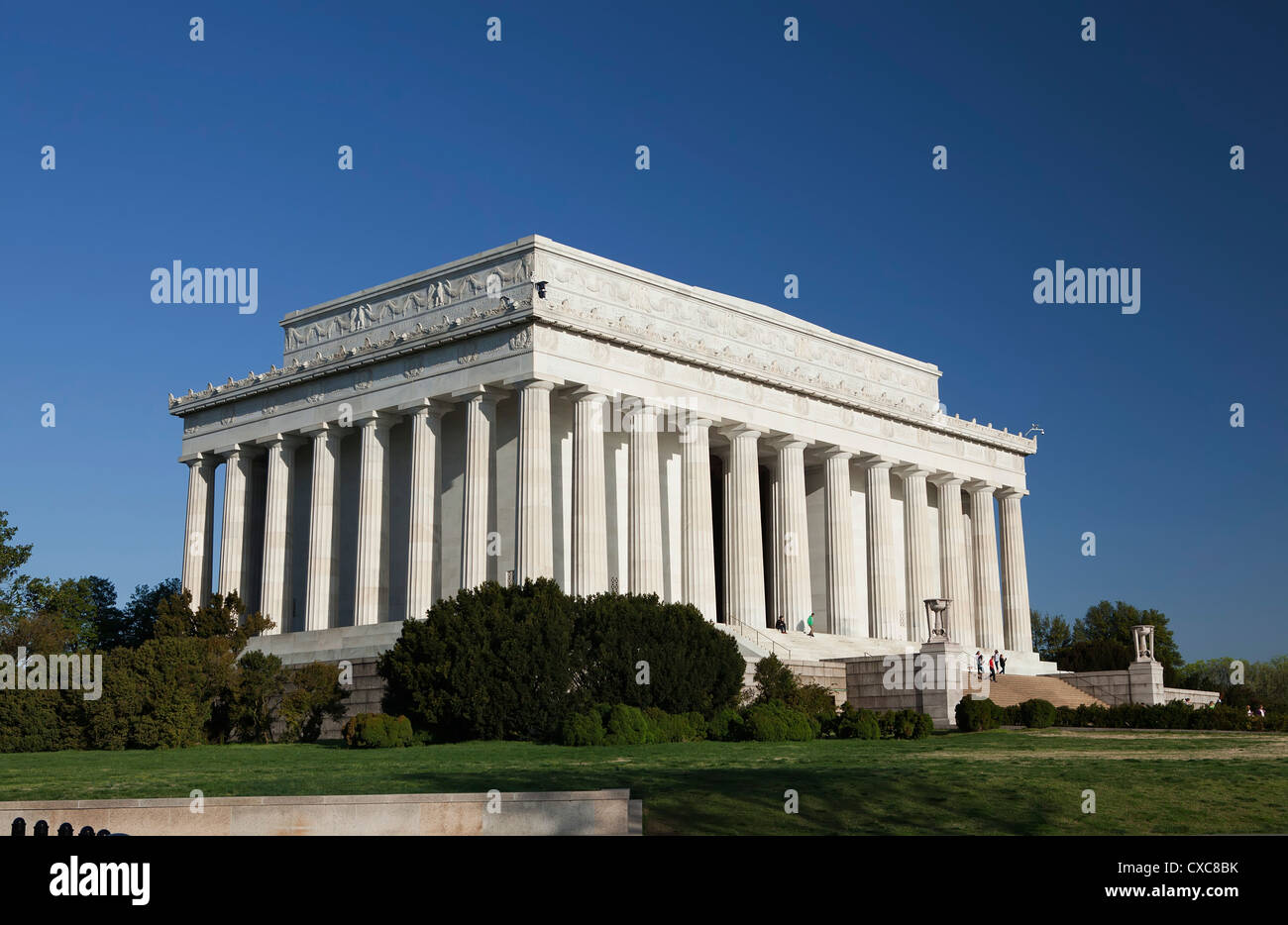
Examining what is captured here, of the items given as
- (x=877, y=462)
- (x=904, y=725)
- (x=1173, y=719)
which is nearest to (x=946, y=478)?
(x=877, y=462)

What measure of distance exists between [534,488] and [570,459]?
273 inches

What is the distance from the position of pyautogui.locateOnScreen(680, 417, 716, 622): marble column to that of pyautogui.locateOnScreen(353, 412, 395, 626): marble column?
13.5m

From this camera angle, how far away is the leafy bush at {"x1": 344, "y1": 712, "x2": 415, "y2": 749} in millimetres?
42281

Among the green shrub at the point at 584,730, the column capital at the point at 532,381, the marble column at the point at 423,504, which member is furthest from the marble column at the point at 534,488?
the green shrub at the point at 584,730

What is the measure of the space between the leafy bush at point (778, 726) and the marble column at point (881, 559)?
106ft

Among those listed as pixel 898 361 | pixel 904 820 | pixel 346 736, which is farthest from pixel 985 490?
pixel 904 820

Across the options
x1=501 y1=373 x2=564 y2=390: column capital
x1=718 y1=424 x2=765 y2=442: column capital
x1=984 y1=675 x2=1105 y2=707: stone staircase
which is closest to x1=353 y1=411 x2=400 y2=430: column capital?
x1=501 y1=373 x2=564 y2=390: column capital

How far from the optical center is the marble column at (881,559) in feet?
244

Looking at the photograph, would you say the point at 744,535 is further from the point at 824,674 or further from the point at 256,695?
the point at 256,695

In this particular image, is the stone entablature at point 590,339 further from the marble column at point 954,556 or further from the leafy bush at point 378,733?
the leafy bush at point 378,733

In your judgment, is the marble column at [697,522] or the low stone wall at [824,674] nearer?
the low stone wall at [824,674]

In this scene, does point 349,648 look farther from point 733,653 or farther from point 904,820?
point 904,820

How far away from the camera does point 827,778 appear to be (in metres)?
25.9
